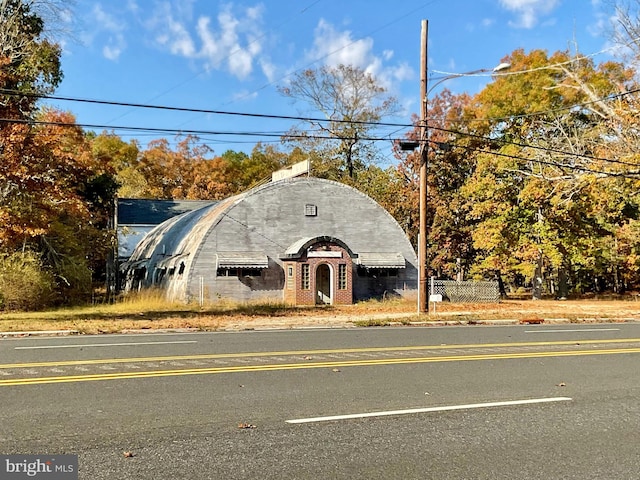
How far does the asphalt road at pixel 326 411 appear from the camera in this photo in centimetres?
510

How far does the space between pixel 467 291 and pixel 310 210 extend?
9.56 meters

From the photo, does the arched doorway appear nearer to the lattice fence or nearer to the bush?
the lattice fence

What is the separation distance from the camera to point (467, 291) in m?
31.4

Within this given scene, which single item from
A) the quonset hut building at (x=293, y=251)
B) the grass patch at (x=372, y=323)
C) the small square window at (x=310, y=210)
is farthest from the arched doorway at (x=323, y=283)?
the grass patch at (x=372, y=323)

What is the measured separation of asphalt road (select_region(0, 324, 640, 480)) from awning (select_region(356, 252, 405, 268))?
61.0 feet

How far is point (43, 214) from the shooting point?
20.8 m

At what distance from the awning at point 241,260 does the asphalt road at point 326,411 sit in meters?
16.2

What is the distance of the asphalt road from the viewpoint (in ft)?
16.7

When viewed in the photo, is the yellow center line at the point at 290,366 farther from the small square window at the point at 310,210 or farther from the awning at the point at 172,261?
the awning at the point at 172,261

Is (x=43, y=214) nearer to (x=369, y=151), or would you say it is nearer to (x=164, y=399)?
(x=164, y=399)

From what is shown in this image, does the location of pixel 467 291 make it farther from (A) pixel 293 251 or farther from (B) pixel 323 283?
(A) pixel 293 251

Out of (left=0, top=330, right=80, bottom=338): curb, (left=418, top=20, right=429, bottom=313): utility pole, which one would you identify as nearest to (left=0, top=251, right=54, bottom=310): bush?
(left=0, top=330, right=80, bottom=338): curb

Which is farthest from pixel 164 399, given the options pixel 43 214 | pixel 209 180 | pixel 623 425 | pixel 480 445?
pixel 209 180

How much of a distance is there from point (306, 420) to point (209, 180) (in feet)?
191
